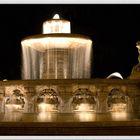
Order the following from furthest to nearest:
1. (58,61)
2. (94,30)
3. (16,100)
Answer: (94,30) → (58,61) → (16,100)

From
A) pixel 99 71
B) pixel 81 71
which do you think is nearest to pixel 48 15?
pixel 99 71

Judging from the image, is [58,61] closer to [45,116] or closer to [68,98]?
[68,98]

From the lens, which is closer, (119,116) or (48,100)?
(119,116)

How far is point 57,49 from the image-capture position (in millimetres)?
10336

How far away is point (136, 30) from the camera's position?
599 inches

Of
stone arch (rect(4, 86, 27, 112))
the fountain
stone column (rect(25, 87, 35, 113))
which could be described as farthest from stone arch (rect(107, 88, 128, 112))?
stone arch (rect(4, 86, 27, 112))

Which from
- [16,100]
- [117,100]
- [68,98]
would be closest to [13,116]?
[16,100]

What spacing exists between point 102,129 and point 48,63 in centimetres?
250

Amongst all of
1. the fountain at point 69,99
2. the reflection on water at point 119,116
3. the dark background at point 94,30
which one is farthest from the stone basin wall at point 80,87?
the dark background at point 94,30

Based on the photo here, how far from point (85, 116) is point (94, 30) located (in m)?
6.63

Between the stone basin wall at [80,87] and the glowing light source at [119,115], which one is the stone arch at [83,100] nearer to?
the stone basin wall at [80,87]

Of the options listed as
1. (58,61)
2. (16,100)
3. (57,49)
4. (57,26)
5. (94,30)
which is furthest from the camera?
(94,30)

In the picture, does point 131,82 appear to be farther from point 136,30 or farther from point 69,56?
point 136,30

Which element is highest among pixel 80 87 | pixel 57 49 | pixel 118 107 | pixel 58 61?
pixel 57 49
